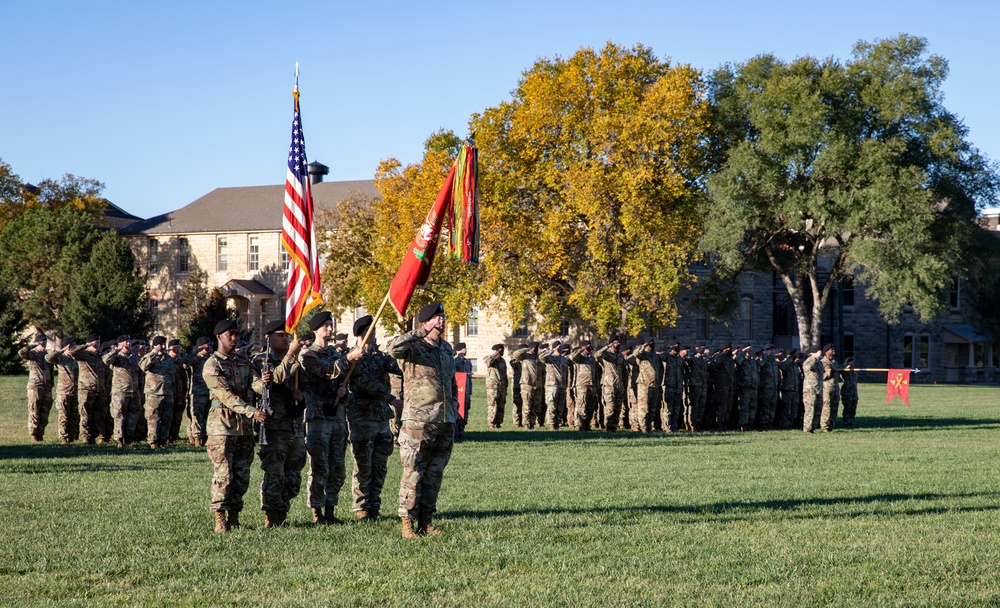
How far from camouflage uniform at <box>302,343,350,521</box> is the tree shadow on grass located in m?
1.19

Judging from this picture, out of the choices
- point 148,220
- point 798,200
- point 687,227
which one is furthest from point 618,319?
point 148,220

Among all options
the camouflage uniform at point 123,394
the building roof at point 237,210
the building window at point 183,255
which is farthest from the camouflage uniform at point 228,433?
the building window at point 183,255

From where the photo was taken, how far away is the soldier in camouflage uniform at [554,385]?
24.2m

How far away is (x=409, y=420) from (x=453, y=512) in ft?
6.14

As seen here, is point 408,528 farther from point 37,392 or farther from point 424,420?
point 37,392

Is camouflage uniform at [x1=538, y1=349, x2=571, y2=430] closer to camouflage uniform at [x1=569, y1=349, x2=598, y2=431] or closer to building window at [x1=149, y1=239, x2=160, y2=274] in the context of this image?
camouflage uniform at [x1=569, y1=349, x2=598, y2=431]

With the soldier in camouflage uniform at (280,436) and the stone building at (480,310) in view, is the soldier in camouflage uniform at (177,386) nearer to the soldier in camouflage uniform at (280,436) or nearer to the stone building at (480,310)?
the soldier in camouflage uniform at (280,436)

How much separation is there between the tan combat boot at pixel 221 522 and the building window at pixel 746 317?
5554 cm

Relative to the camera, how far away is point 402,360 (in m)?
9.86

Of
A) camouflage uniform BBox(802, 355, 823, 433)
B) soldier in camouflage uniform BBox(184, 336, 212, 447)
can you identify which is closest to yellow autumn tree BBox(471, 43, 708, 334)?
camouflage uniform BBox(802, 355, 823, 433)

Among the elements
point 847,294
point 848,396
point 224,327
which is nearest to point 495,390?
point 848,396

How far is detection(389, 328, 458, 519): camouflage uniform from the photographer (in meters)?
9.54

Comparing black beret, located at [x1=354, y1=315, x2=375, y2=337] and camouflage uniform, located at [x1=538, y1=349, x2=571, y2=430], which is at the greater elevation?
black beret, located at [x1=354, y1=315, x2=375, y2=337]

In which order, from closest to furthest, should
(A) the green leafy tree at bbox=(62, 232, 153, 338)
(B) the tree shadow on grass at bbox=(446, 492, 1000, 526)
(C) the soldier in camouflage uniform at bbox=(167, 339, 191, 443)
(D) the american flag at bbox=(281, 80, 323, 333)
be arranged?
(D) the american flag at bbox=(281, 80, 323, 333) → (B) the tree shadow on grass at bbox=(446, 492, 1000, 526) → (C) the soldier in camouflage uniform at bbox=(167, 339, 191, 443) → (A) the green leafy tree at bbox=(62, 232, 153, 338)
